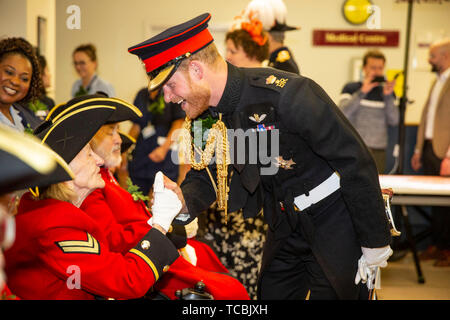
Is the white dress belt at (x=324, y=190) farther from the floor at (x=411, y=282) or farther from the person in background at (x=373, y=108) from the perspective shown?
the person in background at (x=373, y=108)

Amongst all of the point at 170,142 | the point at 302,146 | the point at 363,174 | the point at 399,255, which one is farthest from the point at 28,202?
the point at 399,255

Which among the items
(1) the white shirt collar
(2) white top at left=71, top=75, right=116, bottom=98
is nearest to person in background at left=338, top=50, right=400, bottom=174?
(1) the white shirt collar

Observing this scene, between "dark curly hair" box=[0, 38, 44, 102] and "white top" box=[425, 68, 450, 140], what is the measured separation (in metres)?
3.24

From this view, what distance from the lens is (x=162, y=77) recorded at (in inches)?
66.7

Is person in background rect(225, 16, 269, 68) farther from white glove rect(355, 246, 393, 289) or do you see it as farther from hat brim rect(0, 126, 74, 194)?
hat brim rect(0, 126, 74, 194)

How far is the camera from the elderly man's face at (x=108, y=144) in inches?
97.8

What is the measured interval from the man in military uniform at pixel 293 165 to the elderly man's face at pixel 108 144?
676 mm

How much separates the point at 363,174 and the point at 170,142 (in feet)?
8.59

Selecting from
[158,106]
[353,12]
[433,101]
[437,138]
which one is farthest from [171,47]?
[353,12]

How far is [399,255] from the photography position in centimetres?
471

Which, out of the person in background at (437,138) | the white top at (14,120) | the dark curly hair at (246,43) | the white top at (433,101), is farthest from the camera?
the white top at (433,101)

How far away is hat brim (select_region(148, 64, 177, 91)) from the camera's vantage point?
5.49 feet

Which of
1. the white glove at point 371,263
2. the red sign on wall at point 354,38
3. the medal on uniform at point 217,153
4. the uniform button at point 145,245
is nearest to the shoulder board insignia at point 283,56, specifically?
the medal on uniform at point 217,153
